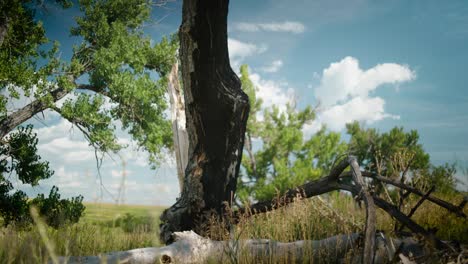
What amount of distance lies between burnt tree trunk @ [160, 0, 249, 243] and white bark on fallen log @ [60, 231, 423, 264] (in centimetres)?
168

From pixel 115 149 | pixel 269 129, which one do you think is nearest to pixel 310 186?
pixel 115 149

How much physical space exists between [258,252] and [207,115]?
243 centimetres

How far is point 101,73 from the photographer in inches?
534

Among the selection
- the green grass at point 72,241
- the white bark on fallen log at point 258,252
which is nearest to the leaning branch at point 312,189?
the white bark on fallen log at point 258,252

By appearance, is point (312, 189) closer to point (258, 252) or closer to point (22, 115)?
point (258, 252)

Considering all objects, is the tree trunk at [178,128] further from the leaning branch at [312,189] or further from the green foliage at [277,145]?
the green foliage at [277,145]

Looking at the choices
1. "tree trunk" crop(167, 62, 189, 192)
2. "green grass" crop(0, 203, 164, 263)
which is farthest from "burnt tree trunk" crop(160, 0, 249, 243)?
"tree trunk" crop(167, 62, 189, 192)

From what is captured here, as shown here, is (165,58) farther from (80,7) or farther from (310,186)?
(310,186)

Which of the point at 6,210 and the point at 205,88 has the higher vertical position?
the point at 205,88

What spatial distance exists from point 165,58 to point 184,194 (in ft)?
33.2

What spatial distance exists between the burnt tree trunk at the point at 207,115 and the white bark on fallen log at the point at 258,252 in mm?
1684

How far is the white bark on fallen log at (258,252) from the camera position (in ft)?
12.7

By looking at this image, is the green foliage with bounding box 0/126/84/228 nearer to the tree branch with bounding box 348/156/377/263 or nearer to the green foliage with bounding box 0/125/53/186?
the green foliage with bounding box 0/125/53/186

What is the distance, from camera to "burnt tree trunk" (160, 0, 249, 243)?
17.2 ft
